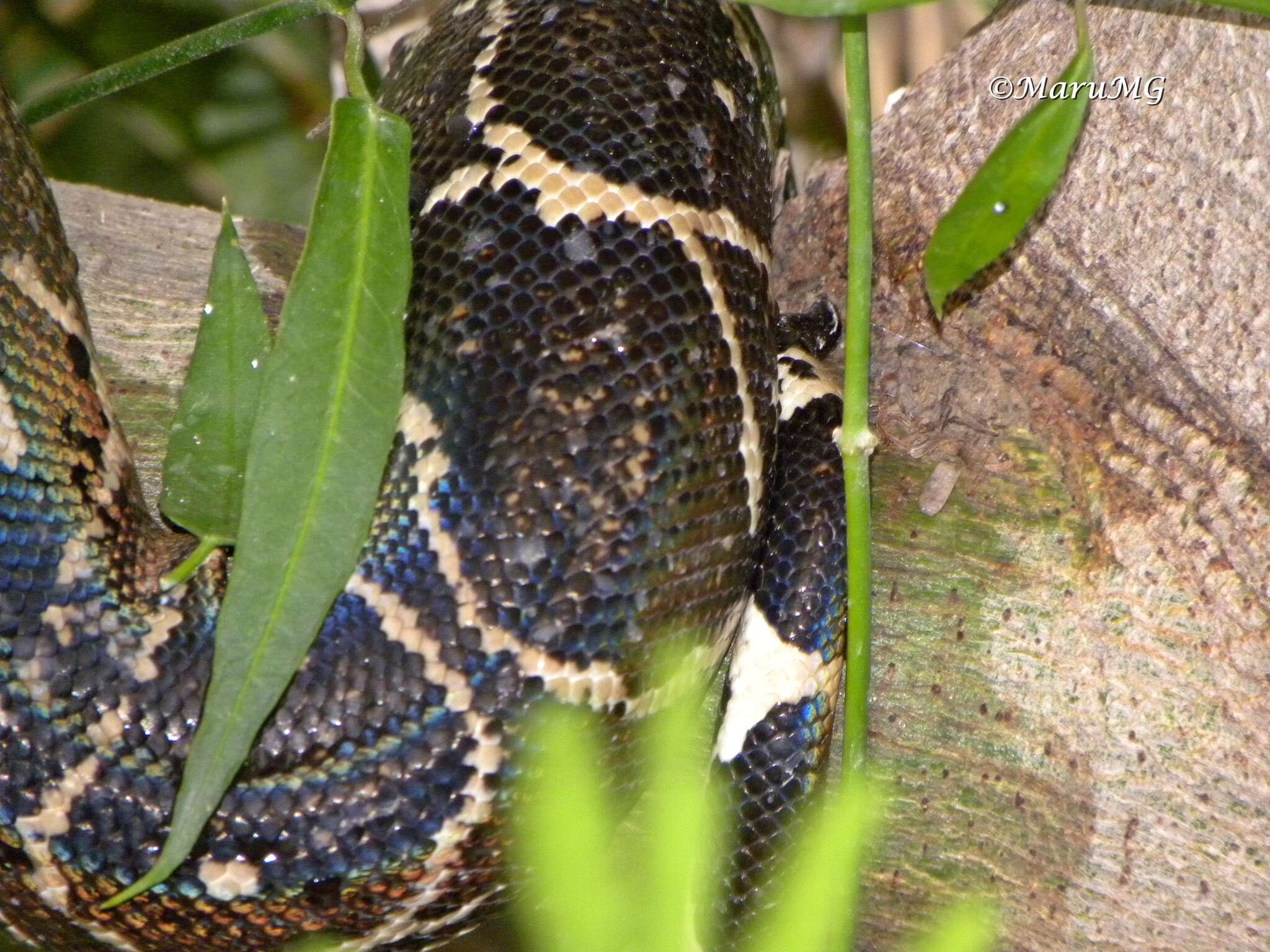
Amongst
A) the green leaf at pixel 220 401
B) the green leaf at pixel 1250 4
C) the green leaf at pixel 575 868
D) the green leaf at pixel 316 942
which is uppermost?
the green leaf at pixel 1250 4

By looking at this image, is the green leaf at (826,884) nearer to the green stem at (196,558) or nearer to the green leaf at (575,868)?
the green leaf at (575,868)

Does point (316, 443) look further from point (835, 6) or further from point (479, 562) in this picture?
point (835, 6)

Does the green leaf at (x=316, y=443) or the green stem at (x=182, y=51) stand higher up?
the green stem at (x=182, y=51)

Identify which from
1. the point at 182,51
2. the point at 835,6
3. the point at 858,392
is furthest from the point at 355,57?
Result: the point at 858,392

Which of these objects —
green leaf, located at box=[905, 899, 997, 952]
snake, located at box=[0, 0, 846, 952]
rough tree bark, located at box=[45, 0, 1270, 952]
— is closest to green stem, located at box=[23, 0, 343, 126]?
snake, located at box=[0, 0, 846, 952]

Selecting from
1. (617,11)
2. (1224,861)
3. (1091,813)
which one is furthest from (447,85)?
(1224,861)

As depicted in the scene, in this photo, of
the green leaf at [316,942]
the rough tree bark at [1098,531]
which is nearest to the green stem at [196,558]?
the green leaf at [316,942]

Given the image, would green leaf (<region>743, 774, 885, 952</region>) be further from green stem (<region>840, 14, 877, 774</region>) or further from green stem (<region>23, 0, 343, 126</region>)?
green stem (<region>23, 0, 343, 126</region>)
